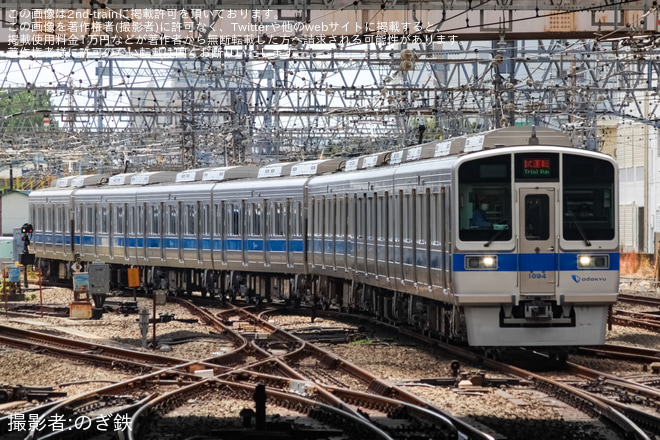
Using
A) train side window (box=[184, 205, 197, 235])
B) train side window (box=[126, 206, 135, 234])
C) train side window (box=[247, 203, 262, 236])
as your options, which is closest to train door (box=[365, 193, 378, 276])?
train side window (box=[247, 203, 262, 236])

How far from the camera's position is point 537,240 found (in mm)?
13484

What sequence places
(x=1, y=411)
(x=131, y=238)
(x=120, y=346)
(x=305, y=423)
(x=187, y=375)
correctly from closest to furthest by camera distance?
1. (x=305, y=423)
2. (x=1, y=411)
3. (x=187, y=375)
4. (x=120, y=346)
5. (x=131, y=238)

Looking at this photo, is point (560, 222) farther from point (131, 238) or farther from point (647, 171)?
point (647, 171)

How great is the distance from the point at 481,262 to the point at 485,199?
704 mm

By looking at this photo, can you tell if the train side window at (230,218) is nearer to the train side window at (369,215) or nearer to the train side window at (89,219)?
the train side window at (369,215)

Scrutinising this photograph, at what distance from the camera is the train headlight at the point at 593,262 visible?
1351 cm

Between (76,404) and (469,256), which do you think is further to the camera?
(469,256)

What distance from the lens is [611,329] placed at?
18.2 meters

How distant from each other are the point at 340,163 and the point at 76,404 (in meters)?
12.2

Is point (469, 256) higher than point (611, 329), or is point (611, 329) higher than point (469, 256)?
point (469, 256)

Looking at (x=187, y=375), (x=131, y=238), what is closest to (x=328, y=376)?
(x=187, y=375)

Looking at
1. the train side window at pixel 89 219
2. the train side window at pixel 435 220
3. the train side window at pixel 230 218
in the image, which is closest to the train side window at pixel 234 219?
the train side window at pixel 230 218

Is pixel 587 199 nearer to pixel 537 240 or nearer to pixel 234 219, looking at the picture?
pixel 537 240

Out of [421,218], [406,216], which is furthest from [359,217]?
[421,218]
